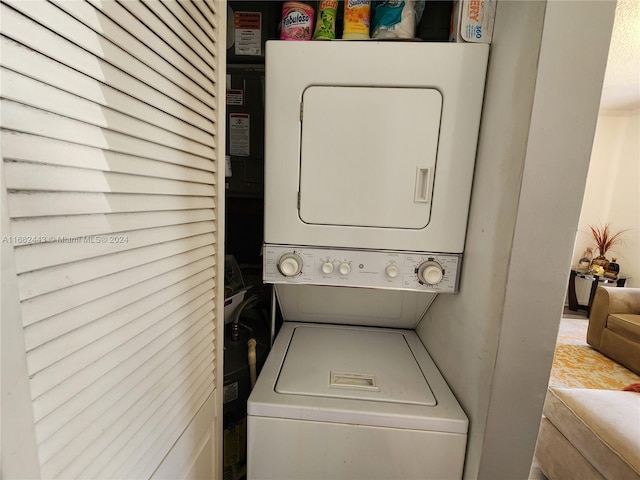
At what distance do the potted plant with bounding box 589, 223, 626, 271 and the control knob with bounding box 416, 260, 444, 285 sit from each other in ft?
18.5

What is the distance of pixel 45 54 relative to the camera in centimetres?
45

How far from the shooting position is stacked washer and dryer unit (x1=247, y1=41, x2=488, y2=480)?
1104 mm

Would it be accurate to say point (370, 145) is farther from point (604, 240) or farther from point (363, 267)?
point (604, 240)

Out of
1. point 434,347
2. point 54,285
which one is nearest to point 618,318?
point 434,347

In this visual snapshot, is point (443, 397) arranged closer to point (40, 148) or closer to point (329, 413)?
point (329, 413)

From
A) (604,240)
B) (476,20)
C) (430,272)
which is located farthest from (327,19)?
(604,240)

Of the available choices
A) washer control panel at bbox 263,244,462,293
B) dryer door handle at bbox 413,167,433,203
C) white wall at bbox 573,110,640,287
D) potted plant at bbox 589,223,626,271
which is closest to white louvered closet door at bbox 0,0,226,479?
washer control panel at bbox 263,244,462,293

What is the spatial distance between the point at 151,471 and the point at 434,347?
1.24 m

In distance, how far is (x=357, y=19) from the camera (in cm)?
125

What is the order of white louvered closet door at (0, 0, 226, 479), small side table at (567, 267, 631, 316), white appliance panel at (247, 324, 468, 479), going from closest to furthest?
white louvered closet door at (0, 0, 226, 479), white appliance panel at (247, 324, 468, 479), small side table at (567, 267, 631, 316)

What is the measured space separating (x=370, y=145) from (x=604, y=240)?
6141 millimetres

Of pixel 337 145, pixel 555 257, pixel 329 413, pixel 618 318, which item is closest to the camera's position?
pixel 555 257

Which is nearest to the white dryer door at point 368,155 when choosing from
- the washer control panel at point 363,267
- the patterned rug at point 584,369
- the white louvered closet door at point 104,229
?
the washer control panel at point 363,267

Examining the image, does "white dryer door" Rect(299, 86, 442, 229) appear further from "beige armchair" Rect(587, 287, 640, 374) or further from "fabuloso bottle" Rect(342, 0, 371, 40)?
"beige armchair" Rect(587, 287, 640, 374)
